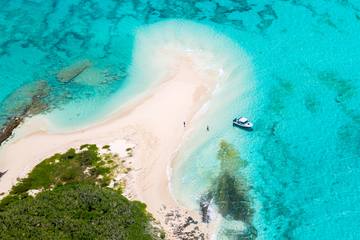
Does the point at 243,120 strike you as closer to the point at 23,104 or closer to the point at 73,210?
the point at 73,210

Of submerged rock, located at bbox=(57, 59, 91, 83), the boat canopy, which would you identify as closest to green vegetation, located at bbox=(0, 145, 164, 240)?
the boat canopy

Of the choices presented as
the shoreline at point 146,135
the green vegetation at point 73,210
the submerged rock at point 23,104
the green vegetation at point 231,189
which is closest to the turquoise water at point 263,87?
the green vegetation at point 231,189

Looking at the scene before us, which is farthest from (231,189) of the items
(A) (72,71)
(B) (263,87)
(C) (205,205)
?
(A) (72,71)

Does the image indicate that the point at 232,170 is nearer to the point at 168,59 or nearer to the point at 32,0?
the point at 168,59

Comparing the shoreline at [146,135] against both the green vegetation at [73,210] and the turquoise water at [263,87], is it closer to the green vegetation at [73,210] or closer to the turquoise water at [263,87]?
the turquoise water at [263,87]

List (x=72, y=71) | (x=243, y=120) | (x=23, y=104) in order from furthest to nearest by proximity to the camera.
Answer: (x=72, y=71), (x=23, y=104), (x=243, y=120)

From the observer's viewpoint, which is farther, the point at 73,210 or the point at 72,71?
the point at 72,71

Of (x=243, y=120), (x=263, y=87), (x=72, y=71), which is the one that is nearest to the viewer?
(x=243, y=120)
